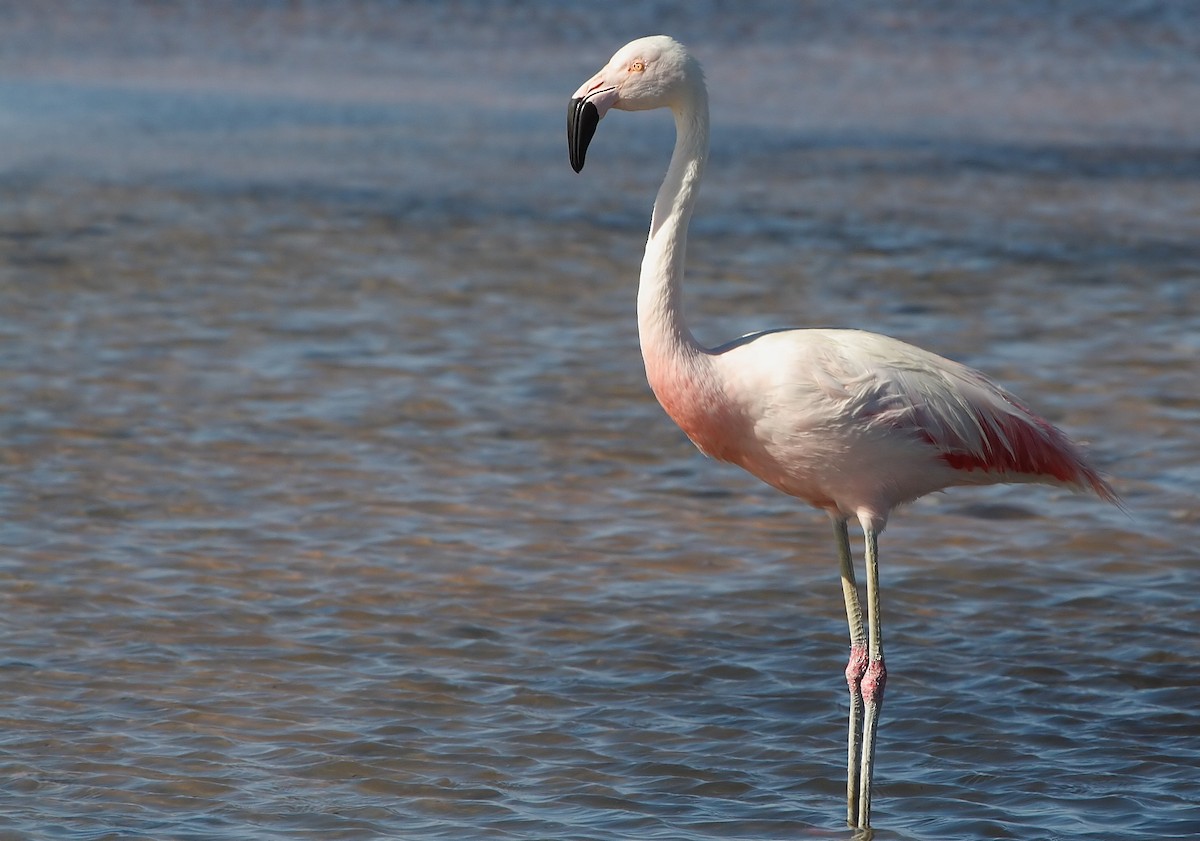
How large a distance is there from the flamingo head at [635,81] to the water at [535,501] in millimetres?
1969

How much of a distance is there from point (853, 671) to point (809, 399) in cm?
89

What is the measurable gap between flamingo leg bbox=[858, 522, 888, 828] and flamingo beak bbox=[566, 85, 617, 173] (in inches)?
53.4

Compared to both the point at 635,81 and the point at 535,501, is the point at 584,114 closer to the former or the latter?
the point at 635,81

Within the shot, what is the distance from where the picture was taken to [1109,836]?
16.6 ft

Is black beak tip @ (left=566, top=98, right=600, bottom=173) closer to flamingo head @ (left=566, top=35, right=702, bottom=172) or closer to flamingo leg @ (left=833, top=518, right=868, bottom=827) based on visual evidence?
flamingo head @ (left=566, top=35, right=702, bottom=172)

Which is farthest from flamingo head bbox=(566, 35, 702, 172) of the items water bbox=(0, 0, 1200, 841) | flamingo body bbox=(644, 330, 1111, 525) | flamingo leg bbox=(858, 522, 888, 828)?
water bbox=(0, 0, 1200, 841)

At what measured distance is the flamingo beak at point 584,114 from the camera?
502 cm

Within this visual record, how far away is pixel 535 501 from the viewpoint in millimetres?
7820

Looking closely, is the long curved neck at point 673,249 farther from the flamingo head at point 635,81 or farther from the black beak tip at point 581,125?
the black beak tip at point 581,125

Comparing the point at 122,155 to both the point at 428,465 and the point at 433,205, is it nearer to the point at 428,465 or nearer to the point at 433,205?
the point at 433,205

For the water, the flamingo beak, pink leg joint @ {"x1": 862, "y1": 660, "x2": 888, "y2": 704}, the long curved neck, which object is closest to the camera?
the flamingo beak

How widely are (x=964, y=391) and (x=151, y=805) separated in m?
2.63

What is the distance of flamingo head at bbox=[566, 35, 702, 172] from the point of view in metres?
5.05

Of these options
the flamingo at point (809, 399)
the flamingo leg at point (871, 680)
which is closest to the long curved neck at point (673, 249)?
the flamingo at point (809, 399)
